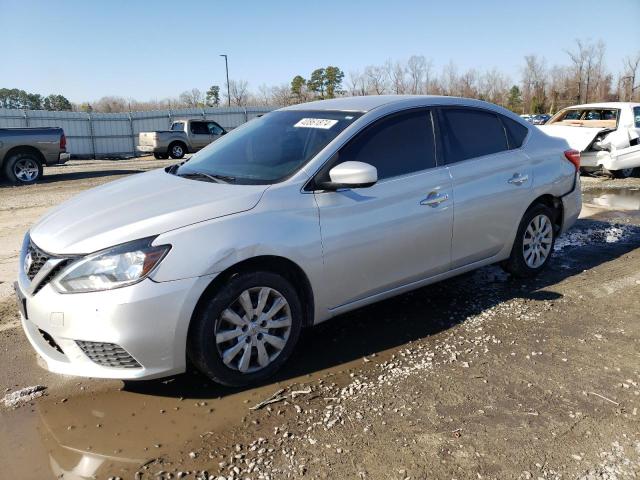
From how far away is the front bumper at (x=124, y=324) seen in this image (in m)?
2.86

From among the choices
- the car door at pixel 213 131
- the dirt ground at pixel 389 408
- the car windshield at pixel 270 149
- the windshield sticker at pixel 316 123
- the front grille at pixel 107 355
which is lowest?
the dirt ground at pixel 389 408

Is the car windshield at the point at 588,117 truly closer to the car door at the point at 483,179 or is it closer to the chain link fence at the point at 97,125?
the car door at the point at 483,179

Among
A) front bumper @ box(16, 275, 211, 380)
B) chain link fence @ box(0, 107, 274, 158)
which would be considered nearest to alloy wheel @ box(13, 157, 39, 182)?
chain link fence @ box(0, 107, 274, 158)

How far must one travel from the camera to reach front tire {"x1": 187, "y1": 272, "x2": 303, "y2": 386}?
3096 millimetres

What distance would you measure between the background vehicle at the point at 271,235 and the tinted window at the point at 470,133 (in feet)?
0.04

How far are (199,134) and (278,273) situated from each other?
Answer: 20959mm

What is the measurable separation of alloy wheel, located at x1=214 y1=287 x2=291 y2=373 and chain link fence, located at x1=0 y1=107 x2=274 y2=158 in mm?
25456

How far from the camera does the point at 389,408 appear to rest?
10.1 feet

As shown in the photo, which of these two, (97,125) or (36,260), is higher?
(97,125)

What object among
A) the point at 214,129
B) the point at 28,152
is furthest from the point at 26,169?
the point at 214,129

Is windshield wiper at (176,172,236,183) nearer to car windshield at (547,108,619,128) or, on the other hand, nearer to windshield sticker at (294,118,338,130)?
windshield sticker at (294,118,338,130)

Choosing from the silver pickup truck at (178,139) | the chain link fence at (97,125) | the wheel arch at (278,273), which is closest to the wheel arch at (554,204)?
the wheel arch at (278,273)

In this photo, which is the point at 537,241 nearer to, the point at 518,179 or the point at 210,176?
the point at 518,179

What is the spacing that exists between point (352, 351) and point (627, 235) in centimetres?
495
